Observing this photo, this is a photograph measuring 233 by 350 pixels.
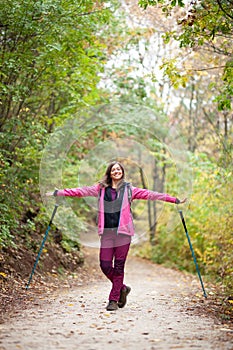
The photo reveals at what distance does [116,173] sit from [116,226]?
0.72 meters

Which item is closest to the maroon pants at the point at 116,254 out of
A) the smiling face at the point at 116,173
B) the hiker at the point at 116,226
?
the hiker at the point at 116,226

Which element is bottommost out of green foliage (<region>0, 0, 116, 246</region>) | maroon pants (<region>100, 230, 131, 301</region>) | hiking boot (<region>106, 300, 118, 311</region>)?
hiking boot (<region>106, 300, 118, 311</region>)

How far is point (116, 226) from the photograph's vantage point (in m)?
6.03

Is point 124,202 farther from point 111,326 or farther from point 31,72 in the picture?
point 31,72

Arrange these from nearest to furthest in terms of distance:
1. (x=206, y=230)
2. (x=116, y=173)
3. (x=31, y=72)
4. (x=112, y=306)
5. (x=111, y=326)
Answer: (x=111, y=326) → (x=112, y=306) → (x=116, y=173) → (x=31, y=72) → (x=206, y=230)

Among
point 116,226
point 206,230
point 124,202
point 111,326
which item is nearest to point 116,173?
point 124,202

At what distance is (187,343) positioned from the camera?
4.24 meters

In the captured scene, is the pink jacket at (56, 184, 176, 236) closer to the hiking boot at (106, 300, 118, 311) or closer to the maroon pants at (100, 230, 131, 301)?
the maroon pants at (100, 230, 131, 301)

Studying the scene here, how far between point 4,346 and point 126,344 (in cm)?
107

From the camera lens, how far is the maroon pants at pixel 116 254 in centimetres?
606

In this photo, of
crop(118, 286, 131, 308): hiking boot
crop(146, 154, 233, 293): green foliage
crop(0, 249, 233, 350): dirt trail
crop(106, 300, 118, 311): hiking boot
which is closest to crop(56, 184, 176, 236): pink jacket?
crop(118, 286, 131, 308): hiking boot

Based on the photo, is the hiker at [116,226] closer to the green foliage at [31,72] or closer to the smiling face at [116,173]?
the smiling face at [116,173]

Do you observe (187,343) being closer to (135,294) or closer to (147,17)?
(135,294)

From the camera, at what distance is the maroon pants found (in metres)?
6.06
